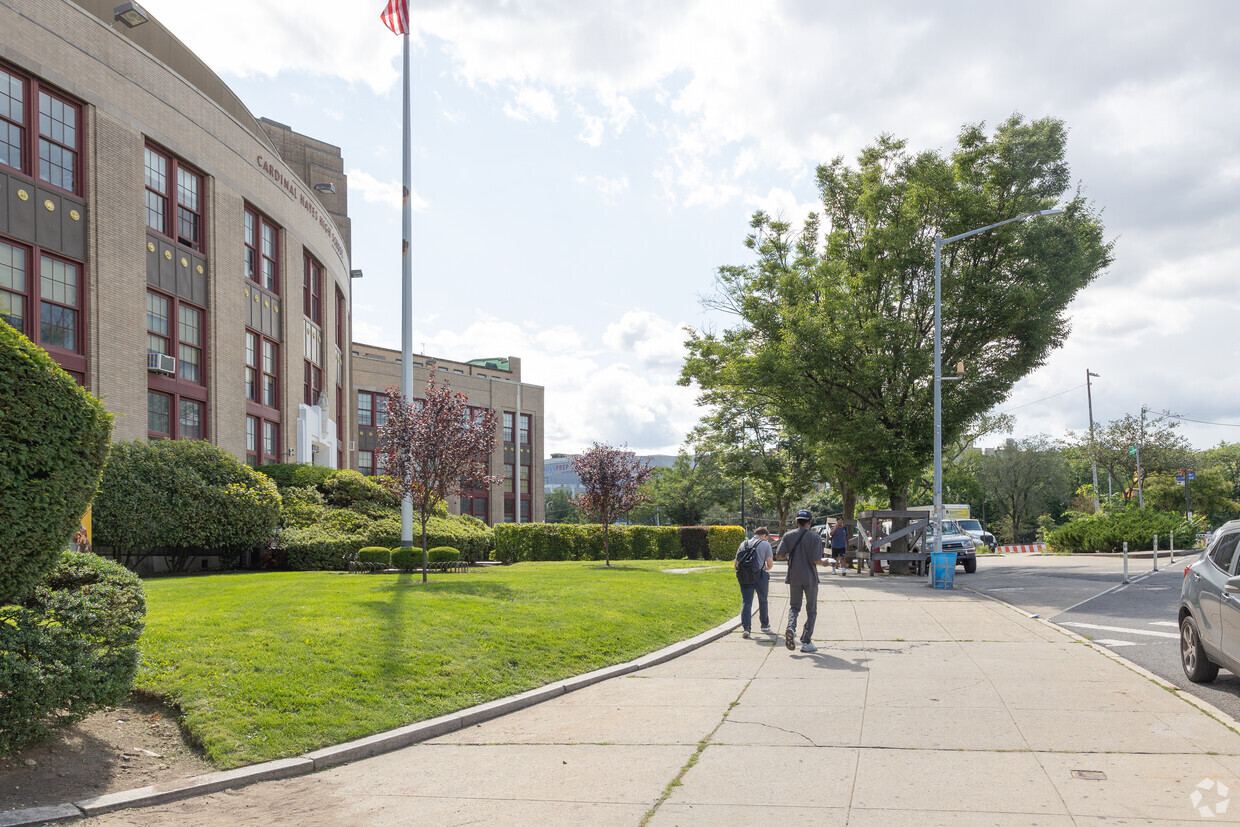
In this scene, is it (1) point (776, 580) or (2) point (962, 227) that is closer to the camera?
(1) point (776, 580)

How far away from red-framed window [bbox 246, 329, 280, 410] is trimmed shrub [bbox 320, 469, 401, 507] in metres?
3.91

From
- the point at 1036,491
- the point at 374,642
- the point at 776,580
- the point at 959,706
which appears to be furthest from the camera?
the point at 1036,491

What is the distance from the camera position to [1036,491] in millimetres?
72125

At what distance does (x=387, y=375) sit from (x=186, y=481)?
1503 inches

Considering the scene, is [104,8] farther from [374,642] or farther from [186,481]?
[374,642]

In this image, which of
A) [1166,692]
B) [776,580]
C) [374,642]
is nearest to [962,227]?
[776,580]

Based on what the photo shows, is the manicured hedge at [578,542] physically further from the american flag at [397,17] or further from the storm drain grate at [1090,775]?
the storm drain grate at [1090,775]

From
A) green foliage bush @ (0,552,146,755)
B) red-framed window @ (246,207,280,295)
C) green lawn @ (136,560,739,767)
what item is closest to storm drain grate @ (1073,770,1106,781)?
green lawn @ (136,560,739,767)

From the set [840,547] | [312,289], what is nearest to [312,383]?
[312,289]

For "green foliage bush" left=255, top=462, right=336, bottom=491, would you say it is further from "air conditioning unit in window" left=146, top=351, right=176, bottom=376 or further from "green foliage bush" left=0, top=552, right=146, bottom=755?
"green foliage bush" left=0, top=552, right=146, bottom=755

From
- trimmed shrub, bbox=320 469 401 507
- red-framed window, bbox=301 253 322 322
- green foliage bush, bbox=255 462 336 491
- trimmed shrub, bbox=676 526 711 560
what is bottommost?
trimmed shrub, bbox=676 526 711 560

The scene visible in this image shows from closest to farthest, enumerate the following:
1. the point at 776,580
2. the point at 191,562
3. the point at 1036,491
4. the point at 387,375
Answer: the point at 191,562 < the point at 776,580 < the point at 387,375 < the point at 1036,491

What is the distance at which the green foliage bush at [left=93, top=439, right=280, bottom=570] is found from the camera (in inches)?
829

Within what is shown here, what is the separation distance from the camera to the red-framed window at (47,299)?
21.1 m
